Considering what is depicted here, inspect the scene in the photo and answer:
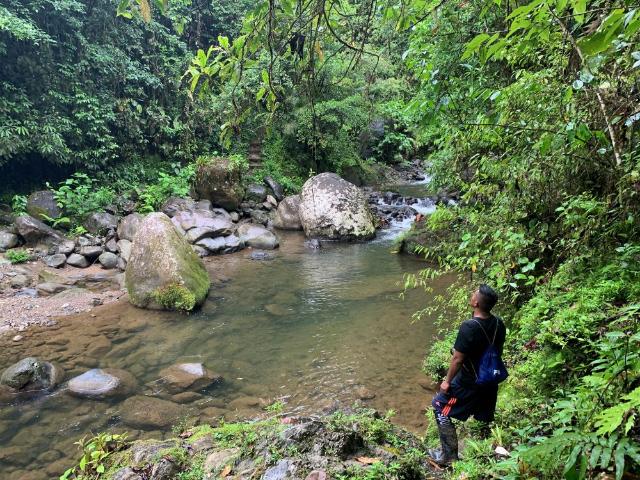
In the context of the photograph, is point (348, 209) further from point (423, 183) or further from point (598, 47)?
point (598, 47)

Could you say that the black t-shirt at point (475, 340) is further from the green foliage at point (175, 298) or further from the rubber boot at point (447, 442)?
the green foliage at point (175, 298)

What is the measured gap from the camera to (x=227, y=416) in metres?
5.50

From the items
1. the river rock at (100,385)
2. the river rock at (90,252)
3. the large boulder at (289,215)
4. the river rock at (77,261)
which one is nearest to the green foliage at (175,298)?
the river rock at (100,385)

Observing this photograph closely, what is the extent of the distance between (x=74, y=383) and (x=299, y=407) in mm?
3223

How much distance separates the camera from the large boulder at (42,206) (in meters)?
13.0

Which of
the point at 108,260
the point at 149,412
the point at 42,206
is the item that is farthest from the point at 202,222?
the point at 149,412

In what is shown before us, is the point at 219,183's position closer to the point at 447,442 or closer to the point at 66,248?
the point at 66,248

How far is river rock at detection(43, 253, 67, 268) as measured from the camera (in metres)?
11.0

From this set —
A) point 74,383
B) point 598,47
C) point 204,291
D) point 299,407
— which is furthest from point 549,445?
point 204,291

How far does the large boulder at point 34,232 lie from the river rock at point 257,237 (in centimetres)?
513

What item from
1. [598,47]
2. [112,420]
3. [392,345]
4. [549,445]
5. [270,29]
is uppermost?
[270,29]

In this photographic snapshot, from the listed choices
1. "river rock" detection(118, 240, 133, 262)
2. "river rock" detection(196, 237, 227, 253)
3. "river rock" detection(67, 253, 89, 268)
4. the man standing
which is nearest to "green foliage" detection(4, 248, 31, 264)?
"river rock" detection(67, 253, 89, 268)

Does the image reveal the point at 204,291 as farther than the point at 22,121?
No

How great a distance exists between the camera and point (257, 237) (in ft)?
44.8
